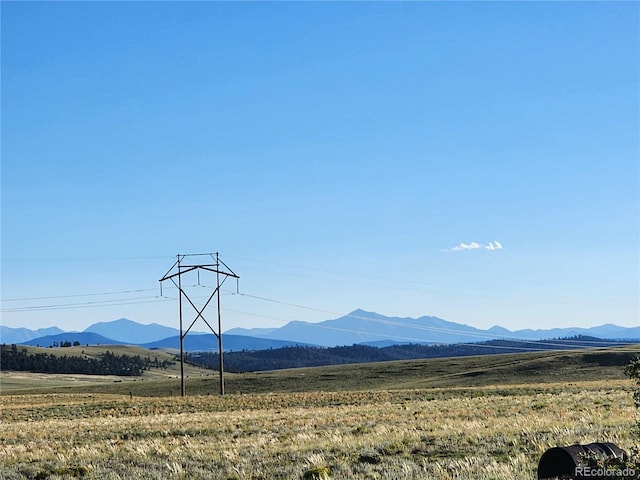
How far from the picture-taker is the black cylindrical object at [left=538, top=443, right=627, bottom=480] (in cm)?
1052

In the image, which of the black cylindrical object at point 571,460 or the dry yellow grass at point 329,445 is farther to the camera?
the dry yellow grass at point 329,445

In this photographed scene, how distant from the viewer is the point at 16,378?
155875mm

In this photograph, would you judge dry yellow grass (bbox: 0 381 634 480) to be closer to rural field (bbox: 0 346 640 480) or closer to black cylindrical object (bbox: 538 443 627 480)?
rural field (bbox: 0 346 640 480)

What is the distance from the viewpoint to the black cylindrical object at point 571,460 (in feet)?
34.5

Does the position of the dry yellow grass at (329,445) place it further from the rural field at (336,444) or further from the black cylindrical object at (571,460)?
the black cylindrical object at (571,460)

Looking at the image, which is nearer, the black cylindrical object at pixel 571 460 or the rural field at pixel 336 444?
the black cylindrical object at pixel 571 460

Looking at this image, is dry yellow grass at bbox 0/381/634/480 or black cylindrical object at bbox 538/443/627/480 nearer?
black cylindrical object at bbox 538/443/627/480

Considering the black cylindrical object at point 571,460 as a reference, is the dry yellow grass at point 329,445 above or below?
below

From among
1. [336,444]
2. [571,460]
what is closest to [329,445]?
[336,444]

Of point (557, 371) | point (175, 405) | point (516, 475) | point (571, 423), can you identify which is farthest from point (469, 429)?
point (557, 371)

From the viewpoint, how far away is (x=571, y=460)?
428 inches

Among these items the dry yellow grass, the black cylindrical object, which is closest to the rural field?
the dry yellow grass

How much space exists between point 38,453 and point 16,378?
146167 mm

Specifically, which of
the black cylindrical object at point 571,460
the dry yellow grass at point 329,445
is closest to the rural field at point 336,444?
the dry yellow grass at point 329,445
